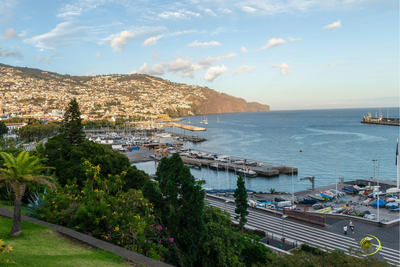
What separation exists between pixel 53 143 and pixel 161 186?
13556 mm

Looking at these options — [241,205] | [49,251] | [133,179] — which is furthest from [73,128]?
[49,251]

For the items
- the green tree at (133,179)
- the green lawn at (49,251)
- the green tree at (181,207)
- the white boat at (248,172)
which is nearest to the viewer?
the green lawn at (49,251)

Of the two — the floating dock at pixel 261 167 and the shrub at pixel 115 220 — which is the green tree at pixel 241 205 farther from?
the floating dock at pixel 261 167

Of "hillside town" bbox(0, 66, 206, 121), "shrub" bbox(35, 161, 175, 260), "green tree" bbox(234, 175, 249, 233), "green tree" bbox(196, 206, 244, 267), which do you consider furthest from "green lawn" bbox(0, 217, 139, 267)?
"hillside town" bbox(0, 66, 206, 121)

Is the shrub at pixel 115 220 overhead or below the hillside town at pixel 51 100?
below

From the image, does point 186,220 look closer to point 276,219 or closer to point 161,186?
point 161,186

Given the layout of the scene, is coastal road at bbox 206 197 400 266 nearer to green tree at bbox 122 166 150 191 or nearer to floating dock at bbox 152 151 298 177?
green tree at bbox 122 166 150 191

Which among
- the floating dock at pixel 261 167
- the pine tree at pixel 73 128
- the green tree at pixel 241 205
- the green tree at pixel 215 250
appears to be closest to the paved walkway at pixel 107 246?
the green tree at pixel 215 250

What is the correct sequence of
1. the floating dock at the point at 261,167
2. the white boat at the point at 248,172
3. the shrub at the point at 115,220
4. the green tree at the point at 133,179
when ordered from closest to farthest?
the shrub at the point at 115,220, the green tree at the point at 133,179, the white boat at the point at 248,172, the floating dock at the point at 261,167

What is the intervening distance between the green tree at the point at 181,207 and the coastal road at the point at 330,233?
620cm

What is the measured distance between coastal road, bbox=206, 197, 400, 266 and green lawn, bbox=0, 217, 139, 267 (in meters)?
8.68

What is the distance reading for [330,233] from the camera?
15734 mm

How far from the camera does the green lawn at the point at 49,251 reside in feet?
14.8

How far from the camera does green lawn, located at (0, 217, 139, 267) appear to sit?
4516mm
